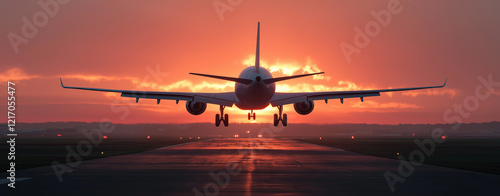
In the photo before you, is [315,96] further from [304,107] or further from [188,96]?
[188,96]

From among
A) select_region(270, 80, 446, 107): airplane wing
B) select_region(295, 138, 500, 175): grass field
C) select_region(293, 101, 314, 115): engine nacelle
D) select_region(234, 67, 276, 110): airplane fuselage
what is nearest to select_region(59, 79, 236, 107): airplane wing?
select_region(270, 80, 446, 107): airplane wing

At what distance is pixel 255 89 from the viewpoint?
5150 cm

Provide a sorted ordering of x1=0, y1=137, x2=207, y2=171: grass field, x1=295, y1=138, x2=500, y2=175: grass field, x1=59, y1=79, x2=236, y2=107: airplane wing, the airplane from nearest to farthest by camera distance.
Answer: x1=295, y1=138, x2=500, y2=175: grass field < x1=0, y1=137, x2=207, y2=171: grass field < the airplane < x1=59, y1=79, x2=236, y2=107: airplane wing

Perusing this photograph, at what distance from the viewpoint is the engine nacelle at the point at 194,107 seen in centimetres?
6344

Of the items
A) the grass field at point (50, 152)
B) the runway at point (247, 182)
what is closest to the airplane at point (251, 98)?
the grass field at point (50, 152)

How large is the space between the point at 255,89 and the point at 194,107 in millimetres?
14054

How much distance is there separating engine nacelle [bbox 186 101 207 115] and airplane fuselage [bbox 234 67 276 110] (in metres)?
8.17

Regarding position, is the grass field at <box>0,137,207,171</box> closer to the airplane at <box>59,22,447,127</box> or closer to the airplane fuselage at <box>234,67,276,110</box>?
the airplane at <box>59,22,447,127</box>

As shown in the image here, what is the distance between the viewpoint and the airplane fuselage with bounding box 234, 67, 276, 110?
5078 centimetres

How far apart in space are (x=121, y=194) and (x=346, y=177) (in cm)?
1438

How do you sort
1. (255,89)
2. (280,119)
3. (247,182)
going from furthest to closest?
(280,119), (255,89), (247,182)

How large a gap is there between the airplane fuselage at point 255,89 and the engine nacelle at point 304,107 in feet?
25.4

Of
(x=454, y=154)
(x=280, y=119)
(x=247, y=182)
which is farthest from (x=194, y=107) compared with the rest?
(x=247, y=182)

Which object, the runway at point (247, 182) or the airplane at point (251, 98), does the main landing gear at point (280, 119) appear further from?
the runway at point (247, 182)
